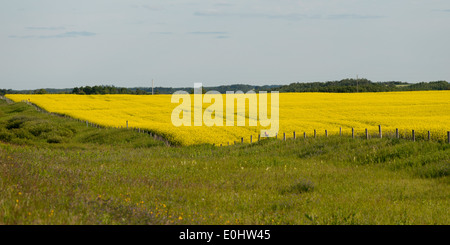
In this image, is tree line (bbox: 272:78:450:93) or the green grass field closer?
the green grass field

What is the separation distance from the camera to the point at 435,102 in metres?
62.9

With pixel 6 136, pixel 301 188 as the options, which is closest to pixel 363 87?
pixel 6 136

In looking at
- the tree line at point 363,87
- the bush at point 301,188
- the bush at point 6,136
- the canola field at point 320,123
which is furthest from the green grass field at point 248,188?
the tree line at point 363,87

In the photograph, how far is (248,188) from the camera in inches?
564

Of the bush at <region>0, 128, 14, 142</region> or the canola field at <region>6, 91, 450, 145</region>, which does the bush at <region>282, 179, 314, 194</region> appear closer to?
the canola field at <region>6, 91, 450, 145</region>

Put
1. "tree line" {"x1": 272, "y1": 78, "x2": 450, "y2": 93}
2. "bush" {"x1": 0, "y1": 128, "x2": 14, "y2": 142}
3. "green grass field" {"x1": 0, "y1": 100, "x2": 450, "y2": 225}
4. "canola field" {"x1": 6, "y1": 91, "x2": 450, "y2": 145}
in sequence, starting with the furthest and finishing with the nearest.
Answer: "tree line" {"x1": 272, "y1": 78, "x2": 450, "y2": 93}, "bush" {"x1": 0, "y1": 128, "x2": 14, "y2": 142}, "canola field" {"x1": 6, "y1": 91, "x2": 450, "y2": 145}, "green grass field" {"x1": 0, "y1": 100, "x2": 450, "y2": 225}

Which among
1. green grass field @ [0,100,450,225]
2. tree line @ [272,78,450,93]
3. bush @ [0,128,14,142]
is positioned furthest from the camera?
tree line @ [272,78,450,93]

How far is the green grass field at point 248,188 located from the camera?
8531 millimetres

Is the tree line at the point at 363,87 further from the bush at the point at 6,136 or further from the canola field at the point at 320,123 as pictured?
the bush at the point at 6,136

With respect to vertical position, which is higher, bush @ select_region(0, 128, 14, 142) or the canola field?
the canola field

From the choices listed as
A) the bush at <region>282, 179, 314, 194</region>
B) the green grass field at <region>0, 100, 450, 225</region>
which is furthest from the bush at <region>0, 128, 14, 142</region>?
the bush at <region>282, 179, 314, 194</region>

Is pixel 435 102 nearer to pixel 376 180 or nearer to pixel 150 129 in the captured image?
pixel 150 129

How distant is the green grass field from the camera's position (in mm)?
8531

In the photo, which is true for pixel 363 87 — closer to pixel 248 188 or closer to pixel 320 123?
pixel 320 123
